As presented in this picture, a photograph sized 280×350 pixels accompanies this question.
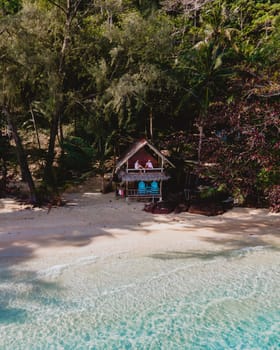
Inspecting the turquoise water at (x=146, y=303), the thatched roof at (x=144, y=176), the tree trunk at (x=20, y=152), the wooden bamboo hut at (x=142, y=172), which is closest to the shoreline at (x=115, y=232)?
the turquoise water at (x=146, y=303)

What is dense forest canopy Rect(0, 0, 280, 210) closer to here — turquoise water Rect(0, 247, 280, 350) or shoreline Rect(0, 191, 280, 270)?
shoreline Rect(0, 191, 280, 270)

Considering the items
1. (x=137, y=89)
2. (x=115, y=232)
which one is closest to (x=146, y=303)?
(x=115, y=232)

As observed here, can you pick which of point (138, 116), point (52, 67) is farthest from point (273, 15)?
point (52, 67)

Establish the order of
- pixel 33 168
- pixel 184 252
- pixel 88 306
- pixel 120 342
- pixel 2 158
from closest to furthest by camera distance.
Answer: pixel 120 342 → pixel 88 306 → pixel 184 252 → pixel 2 158 → pixel 33 168

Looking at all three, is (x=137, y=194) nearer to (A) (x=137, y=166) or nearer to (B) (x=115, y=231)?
(A) (x=137, y=166)

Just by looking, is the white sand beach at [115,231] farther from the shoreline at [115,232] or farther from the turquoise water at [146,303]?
the turquoise water at [146,303]

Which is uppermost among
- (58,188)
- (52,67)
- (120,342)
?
(52,67)

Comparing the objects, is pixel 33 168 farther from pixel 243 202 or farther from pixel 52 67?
pixel 243 202
